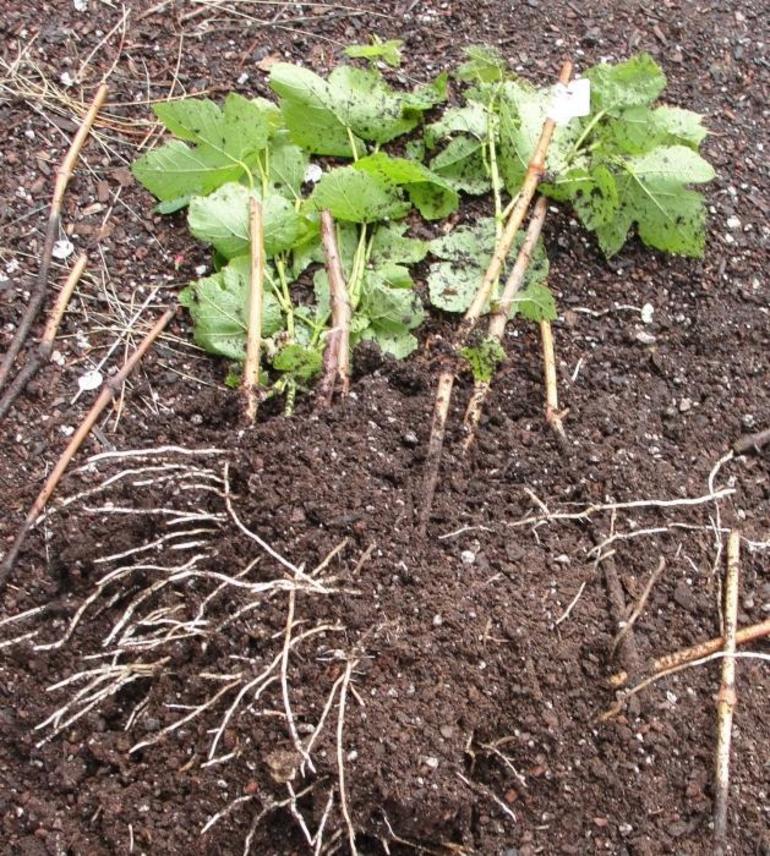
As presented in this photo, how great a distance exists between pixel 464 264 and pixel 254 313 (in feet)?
1.20

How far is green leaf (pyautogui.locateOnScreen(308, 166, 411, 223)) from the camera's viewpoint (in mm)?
1596

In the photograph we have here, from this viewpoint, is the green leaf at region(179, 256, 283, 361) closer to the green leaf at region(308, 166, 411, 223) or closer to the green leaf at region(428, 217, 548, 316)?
the green leaf at region(308, 166, 411, 223)

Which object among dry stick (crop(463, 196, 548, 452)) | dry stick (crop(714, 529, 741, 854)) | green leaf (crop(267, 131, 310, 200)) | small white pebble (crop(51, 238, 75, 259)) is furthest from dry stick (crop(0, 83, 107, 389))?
dry stick (crop(714, 529, 741, 854))

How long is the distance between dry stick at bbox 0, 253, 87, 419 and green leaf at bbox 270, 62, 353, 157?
42 centimetres

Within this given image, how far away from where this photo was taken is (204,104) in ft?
5.26

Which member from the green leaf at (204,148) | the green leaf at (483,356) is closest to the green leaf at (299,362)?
the green leaf at (483,356)

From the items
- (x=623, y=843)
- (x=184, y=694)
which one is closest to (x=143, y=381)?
(x=184, y=694)

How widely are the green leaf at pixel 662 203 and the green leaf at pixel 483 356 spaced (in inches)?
13.6

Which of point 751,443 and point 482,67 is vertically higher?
point 482,67

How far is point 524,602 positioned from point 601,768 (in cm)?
23

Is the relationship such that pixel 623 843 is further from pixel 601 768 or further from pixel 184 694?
pixel 184 694

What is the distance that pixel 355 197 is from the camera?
5.30 ft

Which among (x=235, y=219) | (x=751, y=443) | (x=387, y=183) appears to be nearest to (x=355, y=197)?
(x=387, y=183)

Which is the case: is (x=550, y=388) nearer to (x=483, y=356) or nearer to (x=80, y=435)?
(x=483, y=356)
